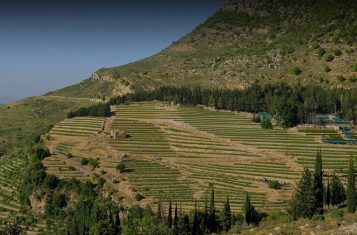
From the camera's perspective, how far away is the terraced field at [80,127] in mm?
99969

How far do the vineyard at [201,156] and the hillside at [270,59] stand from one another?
3298cm

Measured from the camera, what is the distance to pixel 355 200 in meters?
50.2

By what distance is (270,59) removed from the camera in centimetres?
14800

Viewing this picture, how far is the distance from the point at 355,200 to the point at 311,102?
5909cm

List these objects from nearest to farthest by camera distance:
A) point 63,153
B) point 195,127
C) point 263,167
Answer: point 263,167 → point 63,153 → point 195,127

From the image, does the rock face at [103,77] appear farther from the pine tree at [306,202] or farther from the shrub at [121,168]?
Answer: the pine tree at [306,202]

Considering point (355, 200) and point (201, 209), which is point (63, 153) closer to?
point (201, 209)

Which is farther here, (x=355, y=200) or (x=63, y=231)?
(x=63, y=231)

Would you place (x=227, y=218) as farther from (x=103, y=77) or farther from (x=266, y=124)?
(x=103, y=77)

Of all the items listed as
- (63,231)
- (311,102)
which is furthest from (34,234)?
(311,102)

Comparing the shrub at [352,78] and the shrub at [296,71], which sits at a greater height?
the shrub at [296,71]

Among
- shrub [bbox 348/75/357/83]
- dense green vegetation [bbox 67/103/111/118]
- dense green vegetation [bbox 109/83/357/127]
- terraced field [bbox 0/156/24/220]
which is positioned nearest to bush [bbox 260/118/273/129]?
dense green vegetation [bbox 109/83/357/127]

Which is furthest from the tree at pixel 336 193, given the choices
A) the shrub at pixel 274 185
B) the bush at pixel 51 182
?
the bush at pixel 51 182

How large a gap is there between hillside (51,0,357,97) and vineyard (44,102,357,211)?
33.0m
